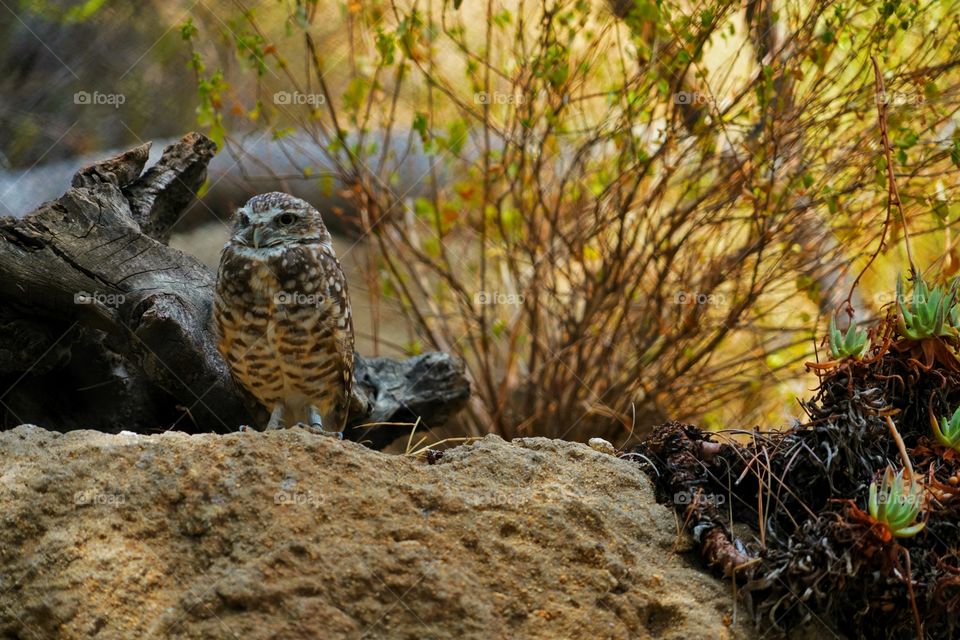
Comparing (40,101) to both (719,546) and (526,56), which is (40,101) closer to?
(526,56)

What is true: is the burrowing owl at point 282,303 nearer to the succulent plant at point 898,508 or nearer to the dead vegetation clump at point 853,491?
the dead vegetation clump at point 853,491

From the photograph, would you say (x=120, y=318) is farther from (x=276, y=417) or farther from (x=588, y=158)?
(x=588, y=158)

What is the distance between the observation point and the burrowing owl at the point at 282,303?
4496 millimetres

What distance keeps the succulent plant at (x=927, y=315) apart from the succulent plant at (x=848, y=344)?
0.17m

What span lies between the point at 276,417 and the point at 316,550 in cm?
199

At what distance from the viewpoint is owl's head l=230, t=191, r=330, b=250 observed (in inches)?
180

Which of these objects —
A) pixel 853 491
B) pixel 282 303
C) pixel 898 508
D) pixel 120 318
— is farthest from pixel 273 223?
pixel 898 508

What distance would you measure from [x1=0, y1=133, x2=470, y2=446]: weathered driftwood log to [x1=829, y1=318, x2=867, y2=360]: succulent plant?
93.0 inches

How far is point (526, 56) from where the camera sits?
6070 millimetres

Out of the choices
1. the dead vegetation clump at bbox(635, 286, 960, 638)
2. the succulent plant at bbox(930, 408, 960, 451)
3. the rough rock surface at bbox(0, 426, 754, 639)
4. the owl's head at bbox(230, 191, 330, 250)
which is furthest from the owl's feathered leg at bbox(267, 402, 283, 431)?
the succulent plant at bbox(930, 408, 960, 451)

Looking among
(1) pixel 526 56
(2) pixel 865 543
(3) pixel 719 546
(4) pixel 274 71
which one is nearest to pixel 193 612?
(3) pixel 719 546

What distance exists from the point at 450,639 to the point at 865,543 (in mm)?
1395

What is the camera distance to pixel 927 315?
376 cm

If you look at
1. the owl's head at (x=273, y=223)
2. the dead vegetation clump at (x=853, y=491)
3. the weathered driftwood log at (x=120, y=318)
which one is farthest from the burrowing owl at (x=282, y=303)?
the dead vegetation clump at (x=853, y=491)
